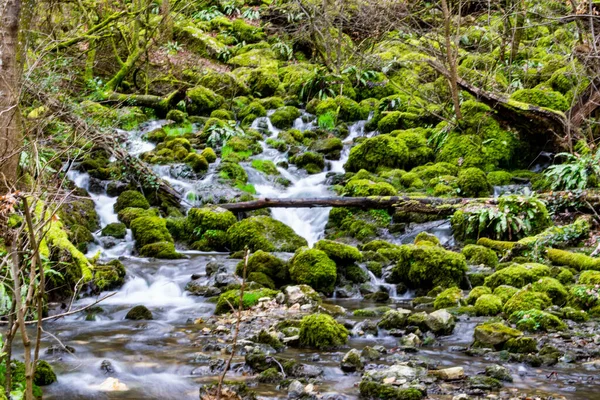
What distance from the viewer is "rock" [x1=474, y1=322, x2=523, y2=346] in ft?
20.1

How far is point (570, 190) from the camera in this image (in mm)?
11984

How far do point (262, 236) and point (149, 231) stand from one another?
2.25m

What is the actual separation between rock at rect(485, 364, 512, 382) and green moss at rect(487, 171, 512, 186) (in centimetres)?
921

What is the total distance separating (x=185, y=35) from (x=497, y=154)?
50.6 feet

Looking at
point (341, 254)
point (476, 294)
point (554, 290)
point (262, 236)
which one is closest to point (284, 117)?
point (262, 236)

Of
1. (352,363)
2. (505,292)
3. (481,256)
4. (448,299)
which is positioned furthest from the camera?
(481,256)

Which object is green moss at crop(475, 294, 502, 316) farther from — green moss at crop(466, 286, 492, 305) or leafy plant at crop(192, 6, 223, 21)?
leafy plant at crop(192, 6, 223, 21)

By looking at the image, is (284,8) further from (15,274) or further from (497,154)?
(15,274)

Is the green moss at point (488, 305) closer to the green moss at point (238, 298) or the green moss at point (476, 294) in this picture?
the green moss at point (476, 294)

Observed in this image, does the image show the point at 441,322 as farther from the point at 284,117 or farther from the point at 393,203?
the point at 284,117

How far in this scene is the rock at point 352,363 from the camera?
5.52 meters

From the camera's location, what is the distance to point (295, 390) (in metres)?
4.90

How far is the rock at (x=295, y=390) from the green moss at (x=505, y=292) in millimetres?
3847

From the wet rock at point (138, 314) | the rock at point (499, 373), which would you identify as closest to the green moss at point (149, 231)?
the wet rock at point (138, 314)
